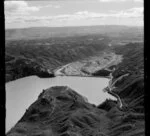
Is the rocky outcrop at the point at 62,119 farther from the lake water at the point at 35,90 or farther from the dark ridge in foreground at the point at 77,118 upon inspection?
the lake water at the point at 35,90

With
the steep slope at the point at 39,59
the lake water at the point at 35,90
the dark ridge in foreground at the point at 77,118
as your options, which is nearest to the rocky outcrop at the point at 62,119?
the dark ridge in foreground at the point at 77,118

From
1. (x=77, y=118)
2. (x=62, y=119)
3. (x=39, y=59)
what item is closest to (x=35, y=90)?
(x=62, y=119)

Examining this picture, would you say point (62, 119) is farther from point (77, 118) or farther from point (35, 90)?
point (35, 90)

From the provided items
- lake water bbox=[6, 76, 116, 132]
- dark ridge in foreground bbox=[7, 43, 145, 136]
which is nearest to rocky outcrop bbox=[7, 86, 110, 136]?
dark ridge in foreground bbox=[7, 43, 145, 136]

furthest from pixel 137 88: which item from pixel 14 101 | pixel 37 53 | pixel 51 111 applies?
pixel 37 53

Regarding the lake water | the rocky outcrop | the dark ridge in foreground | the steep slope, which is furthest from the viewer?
the steep slope

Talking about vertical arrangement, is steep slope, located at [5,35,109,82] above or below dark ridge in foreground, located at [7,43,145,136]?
above

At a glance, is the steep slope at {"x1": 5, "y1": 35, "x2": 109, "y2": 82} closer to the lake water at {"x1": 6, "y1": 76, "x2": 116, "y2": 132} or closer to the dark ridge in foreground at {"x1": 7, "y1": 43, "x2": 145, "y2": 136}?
the lake water at {"x1": 6, "y1": 76, "x2": 116, "y2": 132}

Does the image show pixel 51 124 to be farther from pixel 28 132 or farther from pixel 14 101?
pixel 14 101
